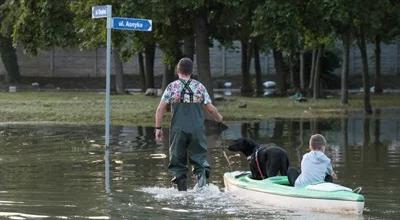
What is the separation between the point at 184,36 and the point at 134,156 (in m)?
13.3

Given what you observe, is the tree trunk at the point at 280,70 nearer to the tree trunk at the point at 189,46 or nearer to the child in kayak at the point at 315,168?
the tree trunk at the point at 189,46

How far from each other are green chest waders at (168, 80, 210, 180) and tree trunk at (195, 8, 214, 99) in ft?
48.1

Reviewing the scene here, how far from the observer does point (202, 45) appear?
26297 millimetres

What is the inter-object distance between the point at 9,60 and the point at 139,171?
41971 millimetres

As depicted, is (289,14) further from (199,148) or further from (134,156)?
(199,148)

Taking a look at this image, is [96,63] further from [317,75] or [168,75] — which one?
[168,75]

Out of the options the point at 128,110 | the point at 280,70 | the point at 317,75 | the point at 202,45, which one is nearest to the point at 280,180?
the point at 202,45

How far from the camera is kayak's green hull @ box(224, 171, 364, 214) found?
9.30 meters

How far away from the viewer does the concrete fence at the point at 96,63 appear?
59.4m

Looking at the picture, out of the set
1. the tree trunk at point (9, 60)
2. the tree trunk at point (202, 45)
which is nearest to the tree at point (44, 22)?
the tree trunk at point (202, 45)

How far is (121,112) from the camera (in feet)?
91.5

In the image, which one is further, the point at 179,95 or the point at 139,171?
the point at 139,171

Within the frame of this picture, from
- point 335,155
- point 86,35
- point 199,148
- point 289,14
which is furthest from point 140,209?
point 86,35

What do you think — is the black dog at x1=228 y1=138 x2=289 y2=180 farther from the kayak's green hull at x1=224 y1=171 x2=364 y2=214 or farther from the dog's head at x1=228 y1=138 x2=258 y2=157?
the dog's head at x1=228 y1=138 x2=258 y2=157
